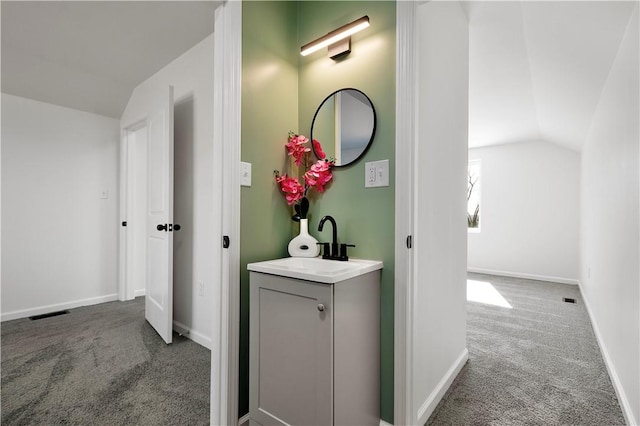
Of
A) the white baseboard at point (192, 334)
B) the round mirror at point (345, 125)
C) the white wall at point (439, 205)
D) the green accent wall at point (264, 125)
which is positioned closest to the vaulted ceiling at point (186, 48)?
the green accent wall at point (264, 125)

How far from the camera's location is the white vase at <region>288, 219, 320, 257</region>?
168 cm

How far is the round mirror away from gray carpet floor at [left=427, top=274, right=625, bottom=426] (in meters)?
1.48

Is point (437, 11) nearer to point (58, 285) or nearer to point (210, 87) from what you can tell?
point (210, 87)

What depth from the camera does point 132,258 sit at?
11.9ft

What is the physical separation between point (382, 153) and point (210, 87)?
1650 millimetres

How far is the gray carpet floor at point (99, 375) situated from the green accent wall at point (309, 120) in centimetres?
56

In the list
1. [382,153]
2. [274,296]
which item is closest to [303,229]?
[274,296]

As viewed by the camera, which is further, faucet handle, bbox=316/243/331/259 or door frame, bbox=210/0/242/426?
faucet handle, bbox=316/243/331/259

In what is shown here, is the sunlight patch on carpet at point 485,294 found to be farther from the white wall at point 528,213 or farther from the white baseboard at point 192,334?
the white baseboard at point 192,334

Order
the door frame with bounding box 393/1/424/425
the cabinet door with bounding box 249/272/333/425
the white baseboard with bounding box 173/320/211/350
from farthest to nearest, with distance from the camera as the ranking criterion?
1. the white baseboard with bounding box 173/320/211/350
2. the door frame with bounding box 393/1/424/425
3. the cabinet door with bounding box 249/272/333/425

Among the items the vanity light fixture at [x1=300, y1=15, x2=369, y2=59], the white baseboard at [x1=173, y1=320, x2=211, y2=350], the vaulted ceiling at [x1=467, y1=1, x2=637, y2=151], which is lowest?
the white baseboard at [x1=173, y1=320, x2=211, y2=350]

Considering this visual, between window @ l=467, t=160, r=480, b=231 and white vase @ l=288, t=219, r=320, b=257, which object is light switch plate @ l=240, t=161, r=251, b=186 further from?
window @ l=467, t=160, r=480, b=231

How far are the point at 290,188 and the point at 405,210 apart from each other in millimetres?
646

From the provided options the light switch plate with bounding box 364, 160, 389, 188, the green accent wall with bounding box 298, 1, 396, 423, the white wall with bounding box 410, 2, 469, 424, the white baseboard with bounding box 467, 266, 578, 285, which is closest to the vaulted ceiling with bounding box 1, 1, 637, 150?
the white wall with bounding box 410, 2, 469, 424
